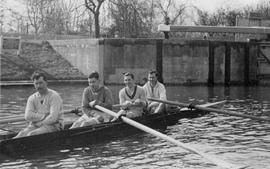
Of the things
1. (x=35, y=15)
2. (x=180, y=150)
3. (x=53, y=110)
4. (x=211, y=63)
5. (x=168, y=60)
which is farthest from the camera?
(x=35, y=15)

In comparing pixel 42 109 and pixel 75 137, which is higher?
pixel 42 109

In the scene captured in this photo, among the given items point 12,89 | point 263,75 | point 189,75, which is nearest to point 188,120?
point 12,89

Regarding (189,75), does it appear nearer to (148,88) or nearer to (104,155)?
(148,88)

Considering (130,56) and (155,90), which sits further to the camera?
(130,56)

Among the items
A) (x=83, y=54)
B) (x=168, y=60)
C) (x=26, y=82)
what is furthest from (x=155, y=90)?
(x=83, y=54)

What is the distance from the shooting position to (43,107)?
Answer: 372 inches

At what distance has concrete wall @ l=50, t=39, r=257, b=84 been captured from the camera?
28.7 metres

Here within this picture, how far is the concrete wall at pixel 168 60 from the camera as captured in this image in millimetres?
28672

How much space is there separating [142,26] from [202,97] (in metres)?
18.7

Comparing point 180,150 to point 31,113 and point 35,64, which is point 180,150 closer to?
point 31,113

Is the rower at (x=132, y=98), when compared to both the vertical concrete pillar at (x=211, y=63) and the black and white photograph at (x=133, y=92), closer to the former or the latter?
the black and white photograph at (x=133, y=92)

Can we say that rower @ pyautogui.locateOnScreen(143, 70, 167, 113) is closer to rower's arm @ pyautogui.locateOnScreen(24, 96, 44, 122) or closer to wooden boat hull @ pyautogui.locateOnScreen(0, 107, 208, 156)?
wooden boat hull @ pyautogui.locateOnScreen(0, 107, 208, 156)

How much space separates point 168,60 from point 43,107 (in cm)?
1991

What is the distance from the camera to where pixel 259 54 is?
30.5 meters
